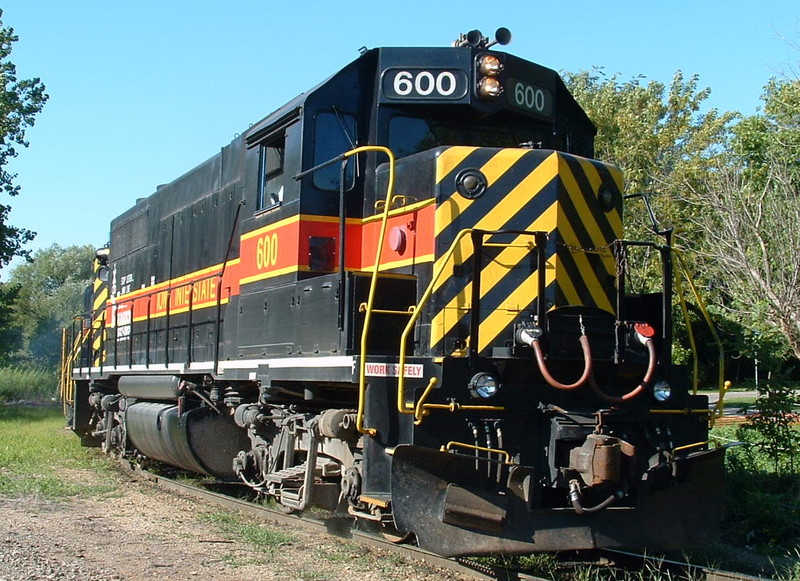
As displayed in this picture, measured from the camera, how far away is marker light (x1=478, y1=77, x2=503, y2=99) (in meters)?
6.53

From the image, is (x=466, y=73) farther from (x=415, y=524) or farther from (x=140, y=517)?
(x=140, y=517)

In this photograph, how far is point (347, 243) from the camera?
22.2 feet

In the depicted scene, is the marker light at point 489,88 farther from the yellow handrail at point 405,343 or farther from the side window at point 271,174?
the side window at point 271,174

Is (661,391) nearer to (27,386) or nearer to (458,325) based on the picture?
(458,325)

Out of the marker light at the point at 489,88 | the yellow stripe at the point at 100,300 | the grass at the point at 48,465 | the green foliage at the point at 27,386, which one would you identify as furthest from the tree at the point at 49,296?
the marker light at the point at 489,88

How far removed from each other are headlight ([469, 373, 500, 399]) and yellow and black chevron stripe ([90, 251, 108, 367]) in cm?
888

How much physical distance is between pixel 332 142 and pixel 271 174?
91 cm

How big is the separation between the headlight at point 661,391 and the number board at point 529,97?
7.56 ft

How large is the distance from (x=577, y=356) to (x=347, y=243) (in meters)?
2.00

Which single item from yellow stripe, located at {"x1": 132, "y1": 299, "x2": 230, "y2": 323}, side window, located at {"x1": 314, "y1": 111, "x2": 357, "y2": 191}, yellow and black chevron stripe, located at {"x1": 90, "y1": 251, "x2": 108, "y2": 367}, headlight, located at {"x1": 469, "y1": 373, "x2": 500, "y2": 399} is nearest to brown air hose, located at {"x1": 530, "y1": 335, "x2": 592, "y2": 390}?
headlight, located at {"x1": 469, "y1": 373, "x2": 500, "y2": 399}

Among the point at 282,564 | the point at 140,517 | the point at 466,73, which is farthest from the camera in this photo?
the point at 140,517

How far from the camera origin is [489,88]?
257 inches

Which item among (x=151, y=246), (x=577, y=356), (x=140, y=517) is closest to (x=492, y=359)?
(x=577, y=356)

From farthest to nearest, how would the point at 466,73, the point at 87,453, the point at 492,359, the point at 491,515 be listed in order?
1. the point at 87,453
2. the point at 466,73
3. the point at 492,359
4. the point at 491,515
